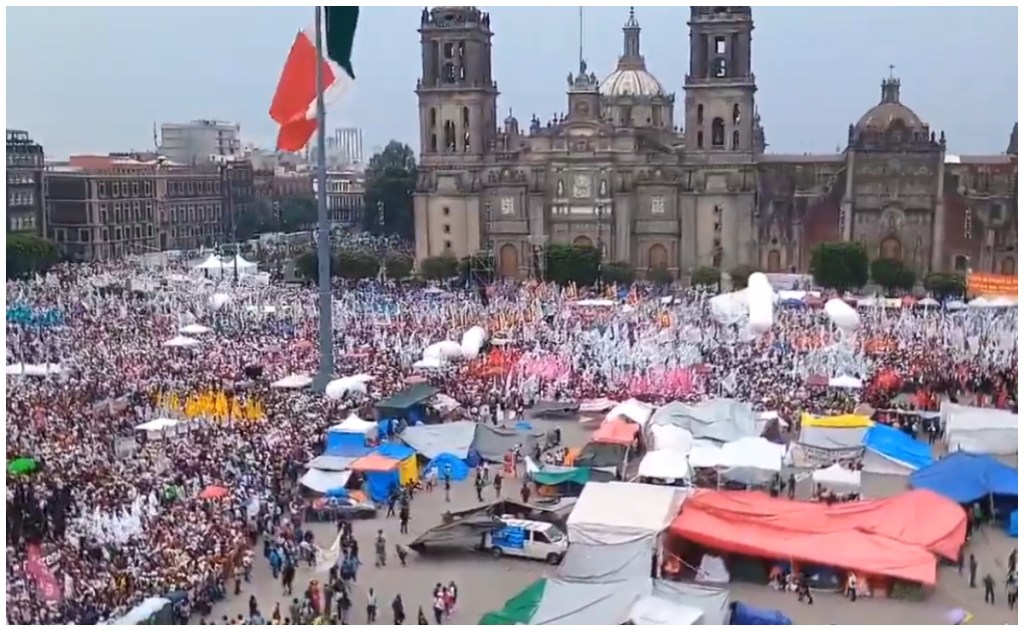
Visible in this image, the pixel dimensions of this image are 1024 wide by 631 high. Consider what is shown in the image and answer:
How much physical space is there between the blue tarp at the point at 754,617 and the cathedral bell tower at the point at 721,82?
3683 centimetres

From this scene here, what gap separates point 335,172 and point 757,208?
196 feet

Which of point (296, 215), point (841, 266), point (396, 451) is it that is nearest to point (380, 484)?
point (396, 451)

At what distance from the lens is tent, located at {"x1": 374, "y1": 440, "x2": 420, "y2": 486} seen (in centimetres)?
1689

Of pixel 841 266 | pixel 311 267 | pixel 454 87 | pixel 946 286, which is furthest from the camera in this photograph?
pixel 454 87

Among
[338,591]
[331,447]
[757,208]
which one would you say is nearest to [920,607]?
[338,591]

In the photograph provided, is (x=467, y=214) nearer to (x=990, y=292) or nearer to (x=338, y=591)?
(x=990, y=292)

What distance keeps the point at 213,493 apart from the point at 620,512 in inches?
198

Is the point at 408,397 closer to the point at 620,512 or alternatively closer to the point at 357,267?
the point at 620,512

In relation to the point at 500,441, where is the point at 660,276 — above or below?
above

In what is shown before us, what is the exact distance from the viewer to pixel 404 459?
1709 cm

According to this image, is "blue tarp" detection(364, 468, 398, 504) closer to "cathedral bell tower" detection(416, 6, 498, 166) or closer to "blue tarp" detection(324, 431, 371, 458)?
"blue tarp" detection(324, 431, 371, 458)

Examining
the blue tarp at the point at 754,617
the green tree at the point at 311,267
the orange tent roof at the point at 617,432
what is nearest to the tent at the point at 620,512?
the blue tarp at the point at 754,617

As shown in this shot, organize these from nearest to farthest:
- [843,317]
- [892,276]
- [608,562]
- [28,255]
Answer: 1. [608,562]
2. [843,317]
3. [892,276]
4. [28,255]

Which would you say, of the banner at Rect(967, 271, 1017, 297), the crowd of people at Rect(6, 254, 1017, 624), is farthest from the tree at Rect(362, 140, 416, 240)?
the banner at Rect(967, 271, 1017, 297)
